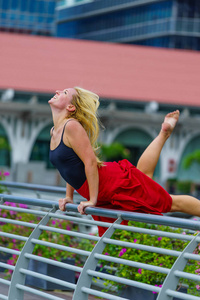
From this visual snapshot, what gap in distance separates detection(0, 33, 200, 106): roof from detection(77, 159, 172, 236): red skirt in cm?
2449

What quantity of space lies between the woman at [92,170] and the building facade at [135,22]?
4944 cm

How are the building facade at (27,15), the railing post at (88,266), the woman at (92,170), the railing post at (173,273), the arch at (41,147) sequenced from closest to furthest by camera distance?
the railing post at (173,273)
the railing post at (88,266)
the woman at (92,170)
the arch at (41,147)
the building facade at (27,15)

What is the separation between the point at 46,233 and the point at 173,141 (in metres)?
25.7

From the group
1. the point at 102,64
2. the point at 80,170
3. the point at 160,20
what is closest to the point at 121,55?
the point at 102,64

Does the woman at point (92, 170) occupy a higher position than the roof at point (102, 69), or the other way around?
the roof at point (102, 69)

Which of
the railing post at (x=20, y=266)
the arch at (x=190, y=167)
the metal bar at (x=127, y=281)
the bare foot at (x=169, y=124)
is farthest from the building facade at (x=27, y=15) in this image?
the metal bar at (x=127, y=281)

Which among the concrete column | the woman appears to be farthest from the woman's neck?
the concrete column

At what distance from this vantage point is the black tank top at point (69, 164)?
12.6 feet

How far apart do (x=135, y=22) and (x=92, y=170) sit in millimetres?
54319

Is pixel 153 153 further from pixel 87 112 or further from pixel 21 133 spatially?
pixel 21 133

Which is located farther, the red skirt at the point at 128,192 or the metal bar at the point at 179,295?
the red skirt at the point at 128,192

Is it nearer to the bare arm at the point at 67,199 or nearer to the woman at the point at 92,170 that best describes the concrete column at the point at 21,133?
the bare arm at the point at 67,199

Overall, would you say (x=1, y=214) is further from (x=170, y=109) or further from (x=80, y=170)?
(x=170, y=109)

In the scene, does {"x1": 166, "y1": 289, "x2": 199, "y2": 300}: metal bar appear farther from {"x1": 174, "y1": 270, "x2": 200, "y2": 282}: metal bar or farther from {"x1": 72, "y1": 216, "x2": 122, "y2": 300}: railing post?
{"x1": 72, "y1": 216, "x2": 122, "y2": 300}: railing post
